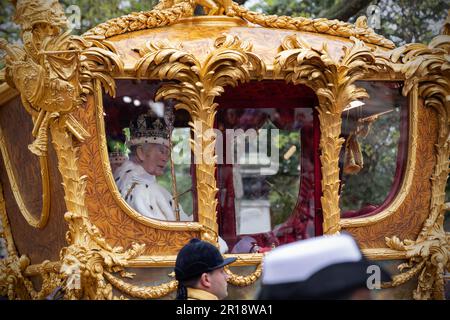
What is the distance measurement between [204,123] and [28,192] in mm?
Answer: 1619

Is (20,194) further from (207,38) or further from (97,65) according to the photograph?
(207,38)

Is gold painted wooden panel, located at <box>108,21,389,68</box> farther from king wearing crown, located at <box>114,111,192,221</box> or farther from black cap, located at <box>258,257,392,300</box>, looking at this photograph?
black cap, located at <box>258,257,392,300</box>

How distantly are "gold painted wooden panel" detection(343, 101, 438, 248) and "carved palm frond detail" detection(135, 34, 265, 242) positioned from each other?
126 centimetres

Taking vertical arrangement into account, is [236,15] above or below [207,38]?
above

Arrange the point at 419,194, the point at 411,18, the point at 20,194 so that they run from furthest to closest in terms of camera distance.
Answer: the point at 411,18 → the point at 20,194 → the point at 419,194

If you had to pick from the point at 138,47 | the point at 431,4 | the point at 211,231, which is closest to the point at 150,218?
the point at 211,231

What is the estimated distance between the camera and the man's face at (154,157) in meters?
7.44

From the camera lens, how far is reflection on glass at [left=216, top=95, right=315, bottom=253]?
7.89 metres

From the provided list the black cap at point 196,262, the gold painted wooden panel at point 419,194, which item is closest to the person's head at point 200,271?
the black cap at point 196,262

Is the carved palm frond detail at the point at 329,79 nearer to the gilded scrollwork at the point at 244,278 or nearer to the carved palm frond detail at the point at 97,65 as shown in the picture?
the gilded scrollwork at the point at 244,278

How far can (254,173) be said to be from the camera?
28.0ft

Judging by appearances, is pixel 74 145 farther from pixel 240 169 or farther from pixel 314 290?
pixel 314 290

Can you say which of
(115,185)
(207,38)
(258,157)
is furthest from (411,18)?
(115,185)

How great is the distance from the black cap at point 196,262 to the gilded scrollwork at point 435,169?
9.76 ft
